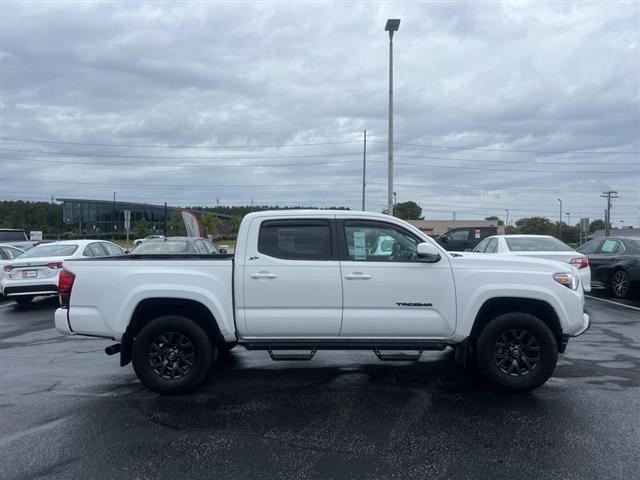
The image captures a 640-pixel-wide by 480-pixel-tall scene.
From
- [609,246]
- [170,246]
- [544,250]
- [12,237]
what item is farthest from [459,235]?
[12,237]

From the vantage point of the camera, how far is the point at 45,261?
1348 centimetres

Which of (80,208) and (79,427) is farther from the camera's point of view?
(80,208)

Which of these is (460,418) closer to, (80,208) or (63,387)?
(63,387)

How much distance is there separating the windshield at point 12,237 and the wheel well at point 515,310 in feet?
69.2

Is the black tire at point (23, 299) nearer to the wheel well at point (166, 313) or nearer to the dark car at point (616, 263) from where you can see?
the wheel well at point (166, 313)

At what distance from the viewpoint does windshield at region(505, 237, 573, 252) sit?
1250 centimetres

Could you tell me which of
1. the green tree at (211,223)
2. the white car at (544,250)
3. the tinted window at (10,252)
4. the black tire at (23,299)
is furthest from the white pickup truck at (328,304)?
the green tree at (211,223)

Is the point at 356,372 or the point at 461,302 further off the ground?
the point at 461,302

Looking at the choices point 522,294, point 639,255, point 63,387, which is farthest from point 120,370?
point 639,255

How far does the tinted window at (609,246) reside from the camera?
1443 cm

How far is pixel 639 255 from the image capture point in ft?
44.9

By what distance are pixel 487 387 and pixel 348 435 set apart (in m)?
2.13

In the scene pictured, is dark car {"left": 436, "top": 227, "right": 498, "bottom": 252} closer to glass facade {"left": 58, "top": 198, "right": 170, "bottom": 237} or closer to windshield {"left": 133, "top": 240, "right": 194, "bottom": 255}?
windshield {"left": 133, "top": 240, "right": 194, "bottom": 255}

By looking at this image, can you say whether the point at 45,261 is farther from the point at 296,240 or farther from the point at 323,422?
the point at 323,422
